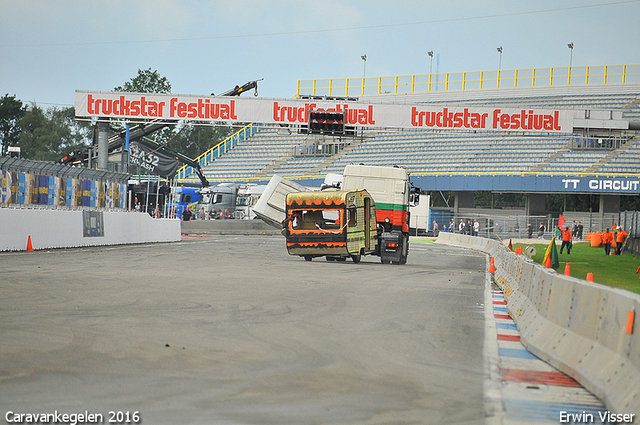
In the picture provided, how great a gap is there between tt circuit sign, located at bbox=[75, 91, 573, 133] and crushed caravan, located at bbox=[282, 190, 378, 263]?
42.3ft

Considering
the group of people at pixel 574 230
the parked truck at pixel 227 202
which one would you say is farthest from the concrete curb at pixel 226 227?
the group of people at pixel 574 230

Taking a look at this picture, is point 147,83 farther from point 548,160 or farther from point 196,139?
point 548,160

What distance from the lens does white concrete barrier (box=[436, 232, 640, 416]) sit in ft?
18.2

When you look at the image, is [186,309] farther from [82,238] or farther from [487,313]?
[82,238]

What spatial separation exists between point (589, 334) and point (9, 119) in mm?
96619

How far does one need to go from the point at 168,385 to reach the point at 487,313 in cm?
702

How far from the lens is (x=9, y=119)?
9331 cm

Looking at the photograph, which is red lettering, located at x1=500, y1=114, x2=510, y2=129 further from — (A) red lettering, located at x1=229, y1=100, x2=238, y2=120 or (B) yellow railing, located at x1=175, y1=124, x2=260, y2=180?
(B) yellow railing, located at x1=175, y1=124, x2=260, y2=180

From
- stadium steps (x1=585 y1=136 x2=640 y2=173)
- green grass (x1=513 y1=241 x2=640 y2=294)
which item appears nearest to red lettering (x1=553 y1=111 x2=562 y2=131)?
green grass (x1=513 y1=241 x2=640 y2=294)

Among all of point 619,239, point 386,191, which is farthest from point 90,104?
point 619,239

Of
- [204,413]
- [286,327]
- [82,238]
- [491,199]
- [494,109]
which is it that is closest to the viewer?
[204,413]

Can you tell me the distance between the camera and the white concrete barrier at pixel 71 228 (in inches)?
899

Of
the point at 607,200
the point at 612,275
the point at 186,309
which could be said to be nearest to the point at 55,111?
the point at 607,200

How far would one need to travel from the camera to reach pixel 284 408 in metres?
5.41
